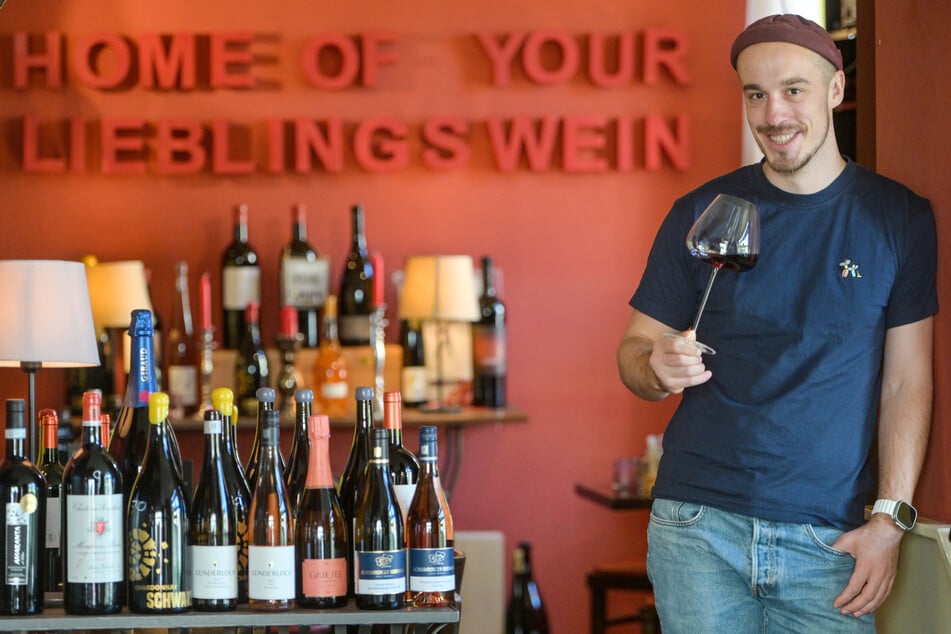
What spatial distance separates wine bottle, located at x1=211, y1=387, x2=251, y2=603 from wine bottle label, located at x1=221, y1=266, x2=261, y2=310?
230 cm

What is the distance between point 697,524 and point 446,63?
9.39ft

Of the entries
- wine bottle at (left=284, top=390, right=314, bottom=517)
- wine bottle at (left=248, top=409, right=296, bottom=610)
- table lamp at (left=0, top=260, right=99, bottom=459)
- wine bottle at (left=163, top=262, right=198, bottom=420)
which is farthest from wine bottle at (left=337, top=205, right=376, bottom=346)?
wine bottle at (left=248, top=409, right=296, bottom=610)

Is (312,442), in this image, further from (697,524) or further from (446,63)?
(446,63)

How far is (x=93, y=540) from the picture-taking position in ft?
5.55

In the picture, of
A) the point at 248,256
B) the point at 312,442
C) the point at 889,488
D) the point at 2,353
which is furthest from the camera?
the point at 248,256

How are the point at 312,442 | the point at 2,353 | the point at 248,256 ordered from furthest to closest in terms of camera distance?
1. the point at 248,256
2. the point at 2,353
3. the point at 312,442

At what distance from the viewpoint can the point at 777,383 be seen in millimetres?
1916

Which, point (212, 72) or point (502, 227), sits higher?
point (212, 72)

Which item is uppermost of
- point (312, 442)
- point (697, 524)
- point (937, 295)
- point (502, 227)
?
point (502, 227)

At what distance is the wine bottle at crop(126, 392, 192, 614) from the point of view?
5.55 ft

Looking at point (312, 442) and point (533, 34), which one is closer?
point (312, 442)

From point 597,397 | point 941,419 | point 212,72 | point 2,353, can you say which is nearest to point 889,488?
point 941,419

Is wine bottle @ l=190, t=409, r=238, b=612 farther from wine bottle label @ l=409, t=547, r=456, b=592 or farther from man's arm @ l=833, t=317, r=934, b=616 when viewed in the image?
man's arm @ l=833, t=317, r=934, b=616

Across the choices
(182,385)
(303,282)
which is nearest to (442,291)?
(303,282)
